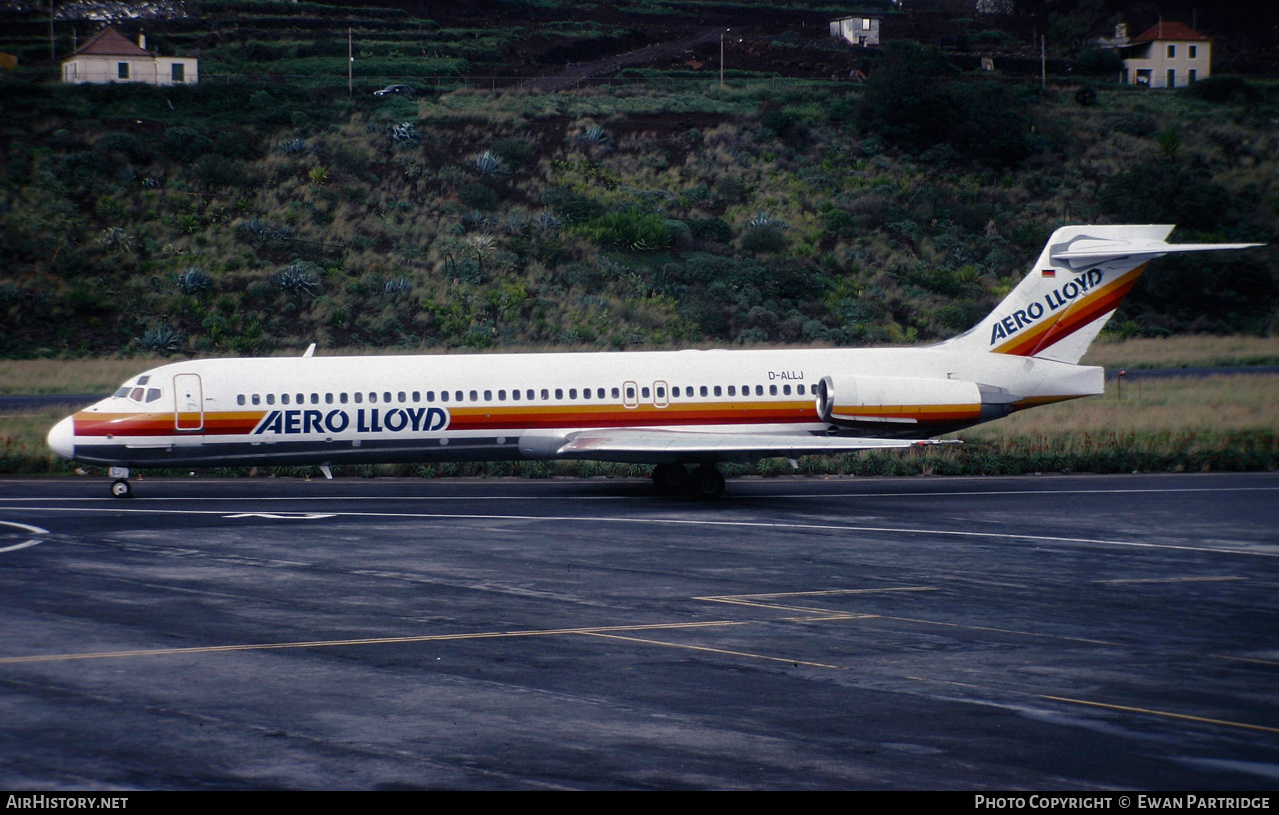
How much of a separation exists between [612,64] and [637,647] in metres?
76.9

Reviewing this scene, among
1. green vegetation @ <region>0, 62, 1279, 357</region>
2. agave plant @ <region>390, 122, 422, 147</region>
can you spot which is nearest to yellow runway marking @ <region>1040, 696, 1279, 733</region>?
green vegetation @ <region>0, 62, 1279, 357</region>

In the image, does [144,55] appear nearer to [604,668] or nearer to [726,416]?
[726,416]

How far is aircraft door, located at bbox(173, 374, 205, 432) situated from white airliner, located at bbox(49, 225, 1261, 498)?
0.09ft

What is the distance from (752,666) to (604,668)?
1408 mm

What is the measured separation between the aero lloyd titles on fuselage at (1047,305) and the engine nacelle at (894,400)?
6.11ft

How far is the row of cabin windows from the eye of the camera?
24406 mm

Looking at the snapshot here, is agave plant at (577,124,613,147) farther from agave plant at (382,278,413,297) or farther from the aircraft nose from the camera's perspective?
the aircraft nose

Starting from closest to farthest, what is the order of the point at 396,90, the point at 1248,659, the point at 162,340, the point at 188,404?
1. the point at 1248,659
2. the point at 188,404
3. the point at 162,340
4. the point at 396,90

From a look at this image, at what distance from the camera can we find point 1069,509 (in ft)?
76.5

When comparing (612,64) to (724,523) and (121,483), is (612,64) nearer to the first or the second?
(121,483)

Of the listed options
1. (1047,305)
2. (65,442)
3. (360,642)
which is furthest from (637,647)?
(1047,305)

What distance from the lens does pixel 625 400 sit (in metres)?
25.1

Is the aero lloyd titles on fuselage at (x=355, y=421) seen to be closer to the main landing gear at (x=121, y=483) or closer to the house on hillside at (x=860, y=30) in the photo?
the main landing gear at (x=121, y=483)

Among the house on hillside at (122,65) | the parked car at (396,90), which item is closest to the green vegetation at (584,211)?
the parked car at (396,90)
